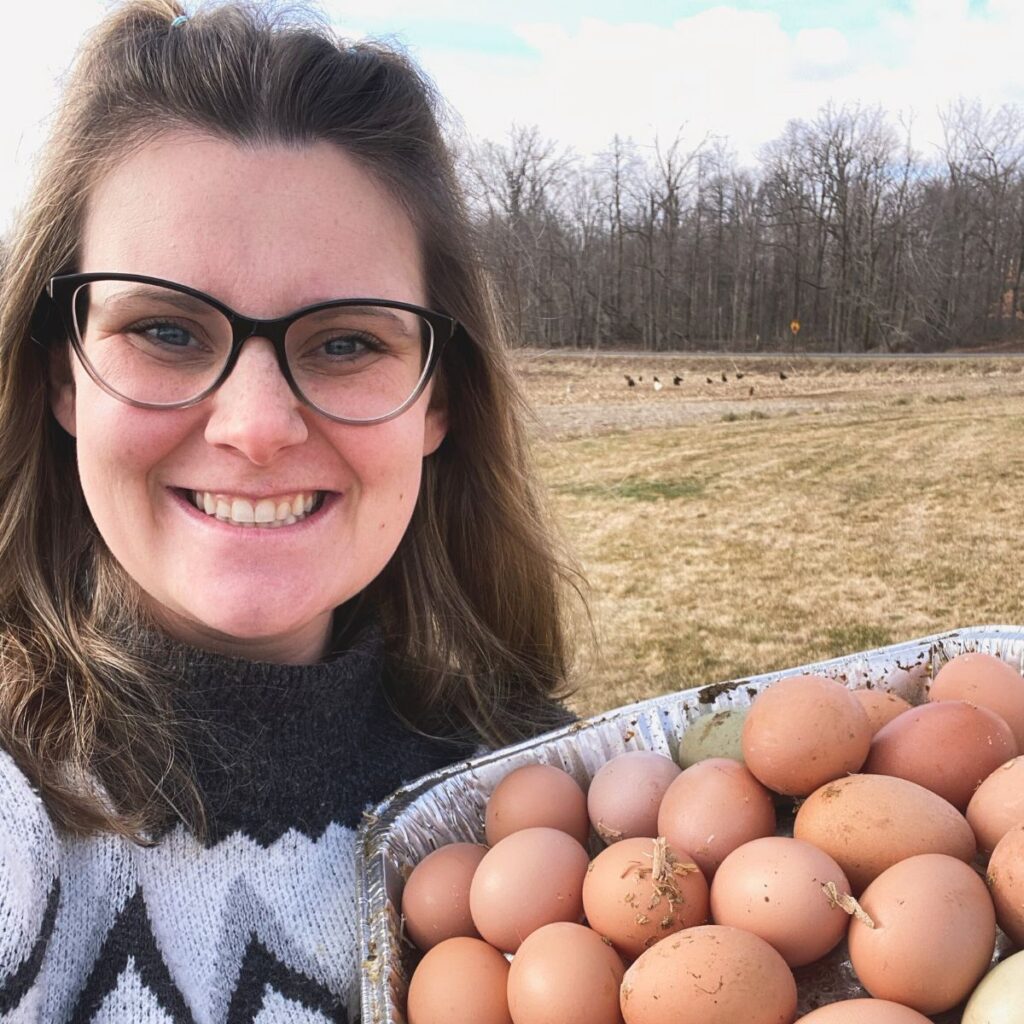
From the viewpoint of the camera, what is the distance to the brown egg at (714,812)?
110 cm

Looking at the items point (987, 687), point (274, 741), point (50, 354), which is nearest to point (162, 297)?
point (50, 354)

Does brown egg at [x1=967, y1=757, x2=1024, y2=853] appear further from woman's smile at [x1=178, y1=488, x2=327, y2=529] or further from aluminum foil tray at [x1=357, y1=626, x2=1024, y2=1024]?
woman's smile at [x1=178, y1=488, x2=327, y2=529]

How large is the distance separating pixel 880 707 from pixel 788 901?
442mm

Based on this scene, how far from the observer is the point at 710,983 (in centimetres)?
87

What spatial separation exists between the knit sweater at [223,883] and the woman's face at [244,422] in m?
0.16

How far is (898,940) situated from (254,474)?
0.78 meters

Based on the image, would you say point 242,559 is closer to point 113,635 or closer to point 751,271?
point 113,635

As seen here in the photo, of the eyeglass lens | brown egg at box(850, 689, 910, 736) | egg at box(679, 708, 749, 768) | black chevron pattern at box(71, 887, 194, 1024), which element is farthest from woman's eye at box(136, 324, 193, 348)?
brown egg at box(850, 689, 910, 736)

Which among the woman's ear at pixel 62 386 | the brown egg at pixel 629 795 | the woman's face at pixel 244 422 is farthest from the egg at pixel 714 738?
the woman's ear at pixel 62 386

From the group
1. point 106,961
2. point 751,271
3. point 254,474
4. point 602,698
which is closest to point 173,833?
point 106,961

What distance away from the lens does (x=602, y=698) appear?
3973mm

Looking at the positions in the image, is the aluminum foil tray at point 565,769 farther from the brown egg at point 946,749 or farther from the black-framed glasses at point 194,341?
the black-framed glasses at point 194,341

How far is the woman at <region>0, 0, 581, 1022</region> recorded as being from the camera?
1064 millimetres

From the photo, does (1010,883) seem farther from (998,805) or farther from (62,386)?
(62,386)
